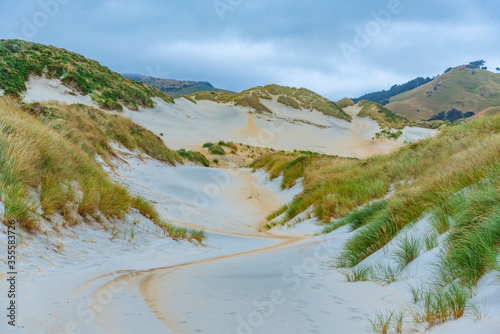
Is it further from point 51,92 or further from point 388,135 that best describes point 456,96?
point 51,92

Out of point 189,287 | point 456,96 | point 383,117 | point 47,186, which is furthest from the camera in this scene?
point 456,96

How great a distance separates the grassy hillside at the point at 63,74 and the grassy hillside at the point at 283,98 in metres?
21.2

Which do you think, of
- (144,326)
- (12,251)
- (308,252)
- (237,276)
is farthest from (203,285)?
(308,252)

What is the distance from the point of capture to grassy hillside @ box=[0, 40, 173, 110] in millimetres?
20453

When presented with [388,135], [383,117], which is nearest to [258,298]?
[388,135]

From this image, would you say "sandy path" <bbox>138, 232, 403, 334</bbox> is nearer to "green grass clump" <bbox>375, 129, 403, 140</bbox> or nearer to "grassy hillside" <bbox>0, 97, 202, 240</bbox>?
"grassy hillside" <bbox>0, 97, 202, 240</bbox>

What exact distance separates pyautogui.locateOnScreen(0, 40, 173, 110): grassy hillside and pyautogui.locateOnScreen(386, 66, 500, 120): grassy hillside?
120140mm

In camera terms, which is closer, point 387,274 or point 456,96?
point 387,274

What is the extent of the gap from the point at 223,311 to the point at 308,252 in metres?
2.44

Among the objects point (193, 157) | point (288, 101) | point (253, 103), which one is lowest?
point (193, 157)

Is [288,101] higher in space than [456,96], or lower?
lower

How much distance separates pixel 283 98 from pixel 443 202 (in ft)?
177

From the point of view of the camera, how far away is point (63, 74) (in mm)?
25641

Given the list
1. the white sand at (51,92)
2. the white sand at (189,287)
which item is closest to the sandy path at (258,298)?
the white sand at (189,287)
